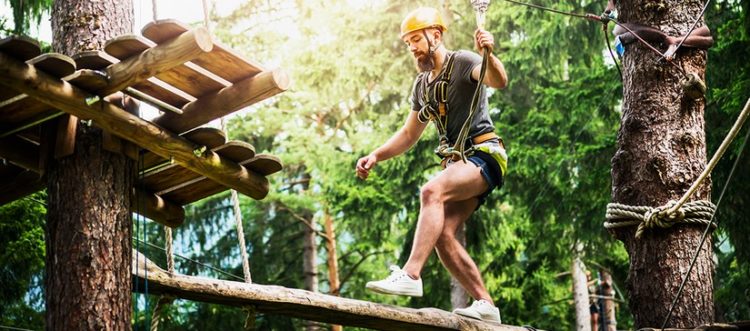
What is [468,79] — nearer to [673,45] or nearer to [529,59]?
[673,45]

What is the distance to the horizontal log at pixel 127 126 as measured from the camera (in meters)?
3.92

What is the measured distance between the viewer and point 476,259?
13555 mm

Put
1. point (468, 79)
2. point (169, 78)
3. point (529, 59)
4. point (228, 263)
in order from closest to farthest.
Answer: point (169, 78) → point (468, 79) → point (529, 59) → point (228, 263)

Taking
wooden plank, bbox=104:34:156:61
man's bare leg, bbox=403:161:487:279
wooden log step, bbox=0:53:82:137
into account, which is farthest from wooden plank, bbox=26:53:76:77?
man's bare leg, bbox=403:161:487:279

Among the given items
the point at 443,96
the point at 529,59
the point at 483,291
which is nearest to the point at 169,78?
the point at 443,96

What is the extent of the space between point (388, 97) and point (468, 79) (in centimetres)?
874

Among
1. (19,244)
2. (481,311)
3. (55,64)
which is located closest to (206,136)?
(55,64)

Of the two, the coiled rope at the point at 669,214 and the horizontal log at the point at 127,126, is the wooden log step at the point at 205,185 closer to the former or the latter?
the horizontal log at the point at 127,126

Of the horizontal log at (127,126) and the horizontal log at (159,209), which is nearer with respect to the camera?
the horizontal log at (127,126)

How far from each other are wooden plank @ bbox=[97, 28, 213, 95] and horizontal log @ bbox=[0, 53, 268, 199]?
11 centimetres

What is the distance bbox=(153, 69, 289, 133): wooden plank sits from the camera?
432 cm

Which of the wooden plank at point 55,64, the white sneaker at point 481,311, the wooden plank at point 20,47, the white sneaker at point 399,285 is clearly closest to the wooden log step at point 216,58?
the wooden plank at point 55,64

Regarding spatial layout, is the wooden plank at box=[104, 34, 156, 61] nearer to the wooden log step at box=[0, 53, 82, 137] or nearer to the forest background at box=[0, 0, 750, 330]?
the wooden log step at box=[0, 53, 82, 137]

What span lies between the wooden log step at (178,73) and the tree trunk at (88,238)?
0.43 m
